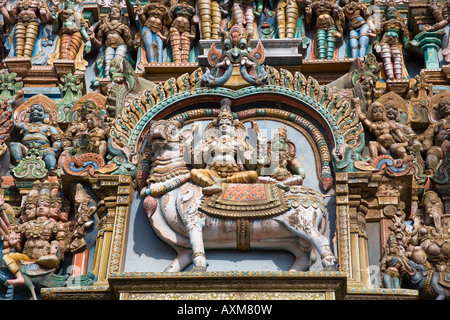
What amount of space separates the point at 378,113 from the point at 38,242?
5.63m

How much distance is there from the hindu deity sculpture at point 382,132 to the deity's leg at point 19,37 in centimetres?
634

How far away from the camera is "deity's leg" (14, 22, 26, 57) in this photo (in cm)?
1888

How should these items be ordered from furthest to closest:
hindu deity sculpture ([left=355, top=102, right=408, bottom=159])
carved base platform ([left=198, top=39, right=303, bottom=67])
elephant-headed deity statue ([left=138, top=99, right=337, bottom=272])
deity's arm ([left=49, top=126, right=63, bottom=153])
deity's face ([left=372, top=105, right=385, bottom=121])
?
carved base platform ([left=198, top=39, right=303, bottom=67])
deity's arm ([left=49, top=126, right=63, bottom=153])
deity's face ([left=372, top=105, right=385, bottom=121])
hindu deity sculpture ([left=355, top=102, right=408, bottom=159])
elephant-headed deity statue ([left=138, top=99, right=337, bottom=272])

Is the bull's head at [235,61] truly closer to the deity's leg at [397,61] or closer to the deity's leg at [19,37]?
the deity's leg at [397,61]

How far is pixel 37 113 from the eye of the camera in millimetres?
17672

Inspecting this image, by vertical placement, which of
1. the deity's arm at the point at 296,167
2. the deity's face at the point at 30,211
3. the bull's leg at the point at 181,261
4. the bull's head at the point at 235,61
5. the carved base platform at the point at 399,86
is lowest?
the bull's leg at the point at 181,261

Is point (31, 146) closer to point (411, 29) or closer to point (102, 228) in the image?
point (102, 228)

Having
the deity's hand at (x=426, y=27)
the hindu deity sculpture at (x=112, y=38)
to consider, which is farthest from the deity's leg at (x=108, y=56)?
the deity's hand at (x=426, y=27)

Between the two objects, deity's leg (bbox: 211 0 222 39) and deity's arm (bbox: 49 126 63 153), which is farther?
deity's leg (bbox: 211 0 222 39)

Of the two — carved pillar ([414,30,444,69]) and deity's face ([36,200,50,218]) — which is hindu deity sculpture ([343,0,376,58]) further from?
deity's face ([36,200,50,218])

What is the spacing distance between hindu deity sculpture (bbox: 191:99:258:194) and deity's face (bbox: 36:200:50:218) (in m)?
→ 2.33

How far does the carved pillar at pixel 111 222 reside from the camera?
14.9 metres

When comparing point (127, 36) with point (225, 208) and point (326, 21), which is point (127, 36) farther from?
point (225, 208)

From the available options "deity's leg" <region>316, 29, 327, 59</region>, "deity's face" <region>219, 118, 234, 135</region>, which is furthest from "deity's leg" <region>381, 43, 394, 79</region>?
"deity's face" <region>219, 118, 234, 135</region>
